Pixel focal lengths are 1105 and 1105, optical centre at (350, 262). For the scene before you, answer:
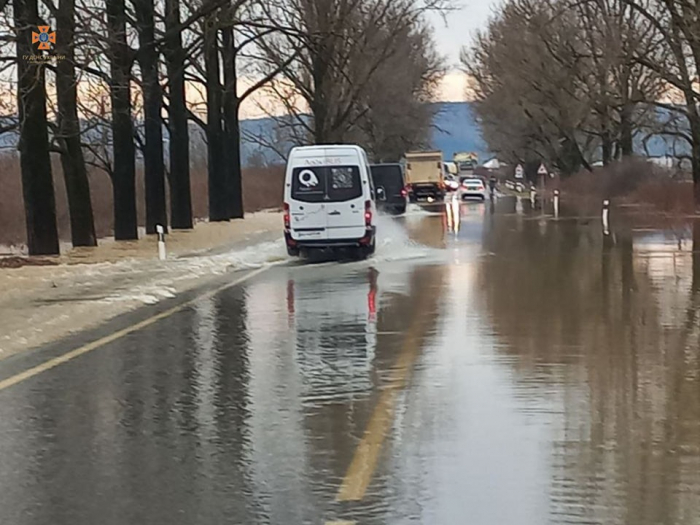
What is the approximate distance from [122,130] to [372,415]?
23.4 metres

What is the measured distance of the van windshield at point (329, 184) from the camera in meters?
24.5

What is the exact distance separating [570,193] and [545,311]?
57.6 meters

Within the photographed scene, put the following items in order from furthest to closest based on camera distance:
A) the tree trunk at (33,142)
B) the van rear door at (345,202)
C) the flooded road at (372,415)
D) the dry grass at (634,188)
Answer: the dry grass at (634,188) < the van rear door at (345,202) < the tree trunk at (33,142) < the flooded road at (372,415)

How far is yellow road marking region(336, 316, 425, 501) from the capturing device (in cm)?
683

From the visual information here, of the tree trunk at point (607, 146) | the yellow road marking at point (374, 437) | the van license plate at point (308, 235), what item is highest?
the tree trunk at point (607, 146)

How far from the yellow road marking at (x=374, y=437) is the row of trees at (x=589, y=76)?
27.4 metres

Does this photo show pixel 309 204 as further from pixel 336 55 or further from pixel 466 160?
pixel 466 160

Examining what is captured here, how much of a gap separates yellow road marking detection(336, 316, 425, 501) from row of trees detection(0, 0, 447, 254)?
1332 centimetres

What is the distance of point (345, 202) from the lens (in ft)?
80.3

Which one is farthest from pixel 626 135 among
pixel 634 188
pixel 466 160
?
pixel 466 160

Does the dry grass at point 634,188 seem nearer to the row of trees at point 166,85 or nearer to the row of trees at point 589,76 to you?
the row of trees at point 589,76

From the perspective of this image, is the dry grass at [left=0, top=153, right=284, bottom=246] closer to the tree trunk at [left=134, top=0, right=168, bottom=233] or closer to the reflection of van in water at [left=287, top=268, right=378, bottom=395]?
the tree trunk at [left=134, top=0, right=168, bottom=233]

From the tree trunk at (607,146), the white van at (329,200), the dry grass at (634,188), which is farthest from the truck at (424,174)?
the white van at (329,200)

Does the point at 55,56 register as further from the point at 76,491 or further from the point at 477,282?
the point at 76,491
